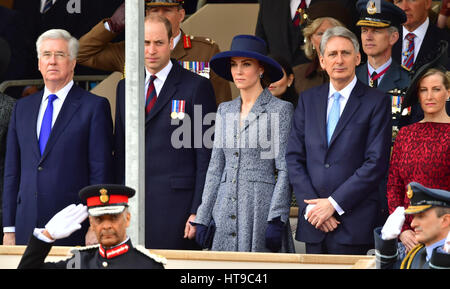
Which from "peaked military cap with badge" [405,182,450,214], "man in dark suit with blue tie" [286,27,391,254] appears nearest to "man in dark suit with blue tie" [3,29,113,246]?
"man in dark suit with blue tie" [286,27,391,254]

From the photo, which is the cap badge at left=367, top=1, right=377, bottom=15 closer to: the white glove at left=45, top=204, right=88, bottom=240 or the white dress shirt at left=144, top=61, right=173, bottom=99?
the white dress shirt at left=144, top=61, right=173, bottom=99

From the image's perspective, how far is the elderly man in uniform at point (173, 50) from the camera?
8359mm

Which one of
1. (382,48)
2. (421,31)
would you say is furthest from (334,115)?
(421,31)

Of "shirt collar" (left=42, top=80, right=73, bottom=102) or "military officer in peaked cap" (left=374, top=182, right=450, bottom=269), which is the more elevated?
"shirt collar" (left=42, top=80, right=73, bottom=102)

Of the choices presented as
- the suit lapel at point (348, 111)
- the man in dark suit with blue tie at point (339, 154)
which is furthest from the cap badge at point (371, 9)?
the suit lapel at point (348, 111)

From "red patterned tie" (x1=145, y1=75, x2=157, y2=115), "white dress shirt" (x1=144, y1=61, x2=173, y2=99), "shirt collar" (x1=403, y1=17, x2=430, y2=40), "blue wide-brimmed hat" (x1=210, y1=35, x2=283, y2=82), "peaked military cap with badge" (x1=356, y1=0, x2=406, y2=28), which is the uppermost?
"peaked military cap with badge" (x1=356, y1=0, x2=406, y2=28)

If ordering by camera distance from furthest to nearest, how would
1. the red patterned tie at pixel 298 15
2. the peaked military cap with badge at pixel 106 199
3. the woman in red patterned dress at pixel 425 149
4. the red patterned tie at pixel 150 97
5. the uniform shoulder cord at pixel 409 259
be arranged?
the red patterned tie at pixel 298 15, the red patterned tie at pixel 150 97, the woman in red patterned dress at pixel 425 149, the peaked military cap with badge at pixel 106 199, the uniform shoulder cord at pixel 409 259

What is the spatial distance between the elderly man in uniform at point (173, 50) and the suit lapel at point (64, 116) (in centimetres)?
96

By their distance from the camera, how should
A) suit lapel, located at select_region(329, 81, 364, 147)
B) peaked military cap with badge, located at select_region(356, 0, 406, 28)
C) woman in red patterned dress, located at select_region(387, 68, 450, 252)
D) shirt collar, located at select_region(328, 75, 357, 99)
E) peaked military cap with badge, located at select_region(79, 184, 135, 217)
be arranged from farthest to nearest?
1. peaked military cap with badge, located at select_region(356, 0, 406, 28)
2. shirt collar, located at select_region(328, 75, 357, 99)
3. suit lapel, located at select_region(329, 81, 364, 147)
4. woman in red patterned dress, located at select_region(387, 68, 450, 252)
5. peaked military cap with badge, located at select_region(79, 184, 135, 217)

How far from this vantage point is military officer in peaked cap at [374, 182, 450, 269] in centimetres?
596

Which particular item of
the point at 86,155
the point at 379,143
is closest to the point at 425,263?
the point at 379,143

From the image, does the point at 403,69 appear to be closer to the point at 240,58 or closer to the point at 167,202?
the point at 240,58

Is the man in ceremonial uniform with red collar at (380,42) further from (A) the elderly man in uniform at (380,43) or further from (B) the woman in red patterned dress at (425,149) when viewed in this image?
(B) the woman in red patterned dress at (425,149)

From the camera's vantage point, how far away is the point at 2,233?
8.14m
